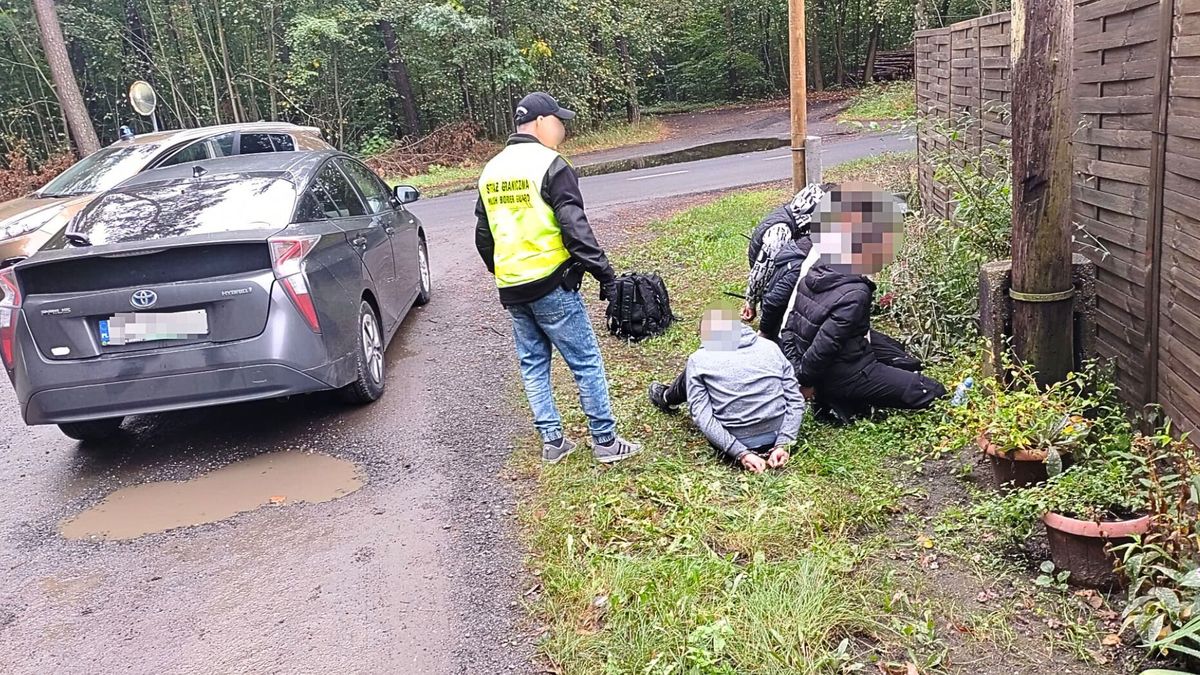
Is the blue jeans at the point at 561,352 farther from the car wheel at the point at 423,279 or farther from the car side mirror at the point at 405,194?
the car wheel at the point at 423,279

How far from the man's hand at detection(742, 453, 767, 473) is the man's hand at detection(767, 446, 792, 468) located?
0.03 metres

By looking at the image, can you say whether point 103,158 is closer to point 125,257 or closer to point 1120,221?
point 125,257

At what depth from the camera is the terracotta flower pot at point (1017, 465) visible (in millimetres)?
3525

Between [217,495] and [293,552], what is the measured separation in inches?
36.8

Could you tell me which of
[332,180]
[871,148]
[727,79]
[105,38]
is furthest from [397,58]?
[332,180]

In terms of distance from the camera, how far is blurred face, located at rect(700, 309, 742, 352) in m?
4.41

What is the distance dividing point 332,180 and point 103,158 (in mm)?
6299

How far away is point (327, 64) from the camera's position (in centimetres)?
2327

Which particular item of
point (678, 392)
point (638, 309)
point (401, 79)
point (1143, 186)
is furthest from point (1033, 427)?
point (401, 79)

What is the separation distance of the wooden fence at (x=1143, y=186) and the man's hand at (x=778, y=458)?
154 cm

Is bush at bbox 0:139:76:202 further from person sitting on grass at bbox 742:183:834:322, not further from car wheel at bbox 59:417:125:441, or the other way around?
person sitting on grass at bbox 742:183:834:322

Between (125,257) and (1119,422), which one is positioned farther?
(125,257)

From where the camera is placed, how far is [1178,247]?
3383 millimetres

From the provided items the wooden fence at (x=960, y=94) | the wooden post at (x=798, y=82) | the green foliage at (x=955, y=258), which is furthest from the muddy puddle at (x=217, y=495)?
the wooden post at (x=798, y=82)
